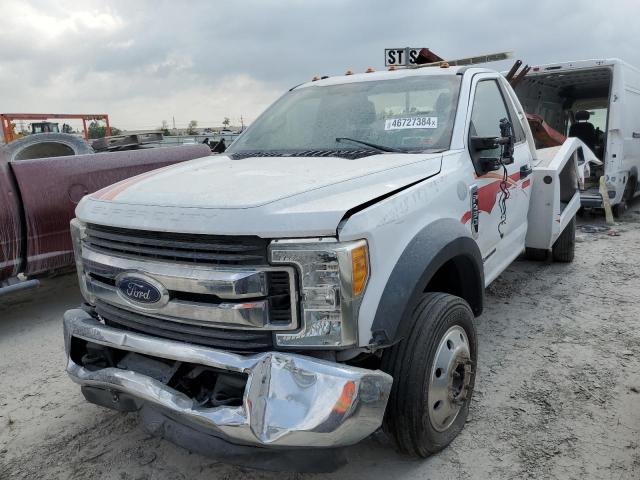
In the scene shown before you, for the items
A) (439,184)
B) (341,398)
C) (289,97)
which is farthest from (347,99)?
(341,398)

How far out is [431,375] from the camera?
244cm

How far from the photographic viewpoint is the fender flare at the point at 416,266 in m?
2.17

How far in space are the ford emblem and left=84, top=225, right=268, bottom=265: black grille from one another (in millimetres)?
102

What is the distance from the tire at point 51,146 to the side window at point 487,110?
4.23 metres

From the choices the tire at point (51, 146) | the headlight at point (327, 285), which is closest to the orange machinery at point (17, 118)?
the tire at point (51, 146)

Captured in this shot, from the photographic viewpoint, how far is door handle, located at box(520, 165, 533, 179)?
13.5 ft

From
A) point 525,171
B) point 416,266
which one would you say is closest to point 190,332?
point 416,266

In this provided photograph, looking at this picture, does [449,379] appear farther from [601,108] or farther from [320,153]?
[601,108]

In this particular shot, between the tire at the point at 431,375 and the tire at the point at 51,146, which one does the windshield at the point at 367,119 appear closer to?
the tire at the point at 431,375

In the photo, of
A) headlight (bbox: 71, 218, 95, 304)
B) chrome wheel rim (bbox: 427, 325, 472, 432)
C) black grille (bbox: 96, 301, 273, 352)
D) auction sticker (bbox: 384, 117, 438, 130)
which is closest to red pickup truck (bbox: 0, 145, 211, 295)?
headlight (bbox: 71, 218, 95, 304)

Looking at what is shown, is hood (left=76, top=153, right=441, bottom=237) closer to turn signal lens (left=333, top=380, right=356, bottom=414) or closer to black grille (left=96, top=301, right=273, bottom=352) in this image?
black grille (left=96, top=301, right=273, bottom=352)

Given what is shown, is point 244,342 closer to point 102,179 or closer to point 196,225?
point 196,225

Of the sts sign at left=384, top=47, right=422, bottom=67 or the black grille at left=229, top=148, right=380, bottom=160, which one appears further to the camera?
the sts sign at left=384, top=47, right=422, bottom=67

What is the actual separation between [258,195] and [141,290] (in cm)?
66
